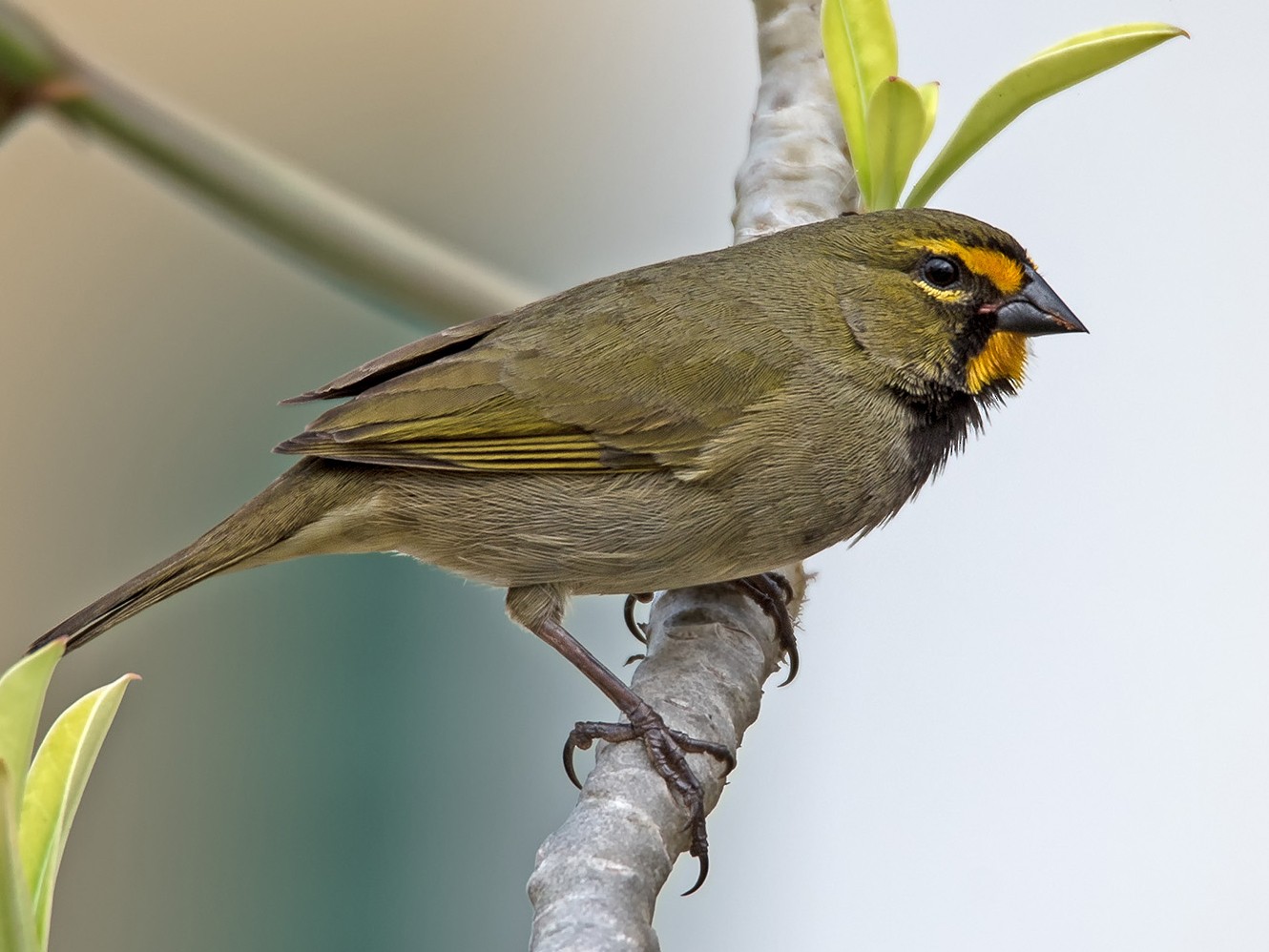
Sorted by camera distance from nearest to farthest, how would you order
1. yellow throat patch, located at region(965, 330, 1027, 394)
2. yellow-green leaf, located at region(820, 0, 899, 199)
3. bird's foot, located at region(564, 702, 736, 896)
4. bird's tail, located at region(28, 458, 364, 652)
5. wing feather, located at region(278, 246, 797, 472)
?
bird's foot, located at region(564, 702, 736, 896), bird's tail, located at region(28, 458, 364, 652), wing feather, located at region(278, 246, 797, 472), yellow throat patch, located at region(965, 330, 1027, 394), yellow-green leaf, located at region(820, 0, 899, 199)

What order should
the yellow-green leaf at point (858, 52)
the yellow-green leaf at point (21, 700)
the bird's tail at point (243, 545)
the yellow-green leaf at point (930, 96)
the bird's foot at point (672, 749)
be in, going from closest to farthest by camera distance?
the yellow-green leaf at point (21, 700), the bird's foot at point (672, 749), the bird's tail at point (243, 545), the yellow-green leaf at point (858, 52), the yellow-green leaf at point (930, 96)

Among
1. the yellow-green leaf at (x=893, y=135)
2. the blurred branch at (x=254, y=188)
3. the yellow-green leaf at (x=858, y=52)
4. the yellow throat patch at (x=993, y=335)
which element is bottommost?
the yellow throat patch at (x=993, y=335)

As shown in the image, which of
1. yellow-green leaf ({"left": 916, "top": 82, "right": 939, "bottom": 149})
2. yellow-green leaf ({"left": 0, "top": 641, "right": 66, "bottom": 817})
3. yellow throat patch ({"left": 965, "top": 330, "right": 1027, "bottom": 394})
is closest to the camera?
yellow-green leaf ({"left": 0, "top": 641, "right": 66, "bottom": 817})

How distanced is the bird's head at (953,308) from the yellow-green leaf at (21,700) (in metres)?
1.58

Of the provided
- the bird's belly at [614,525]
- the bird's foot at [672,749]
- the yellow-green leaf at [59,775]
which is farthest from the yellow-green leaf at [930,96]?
the yellow-green leaf at [59,775]

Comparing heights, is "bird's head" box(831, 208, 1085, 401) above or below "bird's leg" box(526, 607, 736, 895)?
above

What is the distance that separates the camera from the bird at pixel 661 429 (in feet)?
8.45

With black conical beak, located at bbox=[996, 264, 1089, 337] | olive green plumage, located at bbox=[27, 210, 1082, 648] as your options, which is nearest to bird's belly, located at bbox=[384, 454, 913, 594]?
olive green plumage, located at bbox=[27, 210, 1082, 648]

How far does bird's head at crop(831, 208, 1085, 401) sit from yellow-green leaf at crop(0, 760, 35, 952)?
172cm

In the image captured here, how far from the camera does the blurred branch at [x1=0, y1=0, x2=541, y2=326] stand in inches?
108

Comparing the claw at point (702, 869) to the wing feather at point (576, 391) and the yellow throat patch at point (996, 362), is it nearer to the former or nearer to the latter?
the wing feather at point (576, 391)

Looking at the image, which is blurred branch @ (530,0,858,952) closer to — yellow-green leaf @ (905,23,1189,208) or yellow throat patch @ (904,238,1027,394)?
yellow-green leaf @ (905,23,1189,208)

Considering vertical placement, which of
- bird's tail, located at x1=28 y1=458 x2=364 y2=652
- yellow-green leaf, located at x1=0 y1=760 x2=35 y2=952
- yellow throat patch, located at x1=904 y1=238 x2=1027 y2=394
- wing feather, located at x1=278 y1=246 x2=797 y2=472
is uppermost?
yellow throat patch, located at x1=904 y1=238 x2=1027 y2=394

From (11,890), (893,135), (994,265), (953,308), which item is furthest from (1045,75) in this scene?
→ (11,890)
